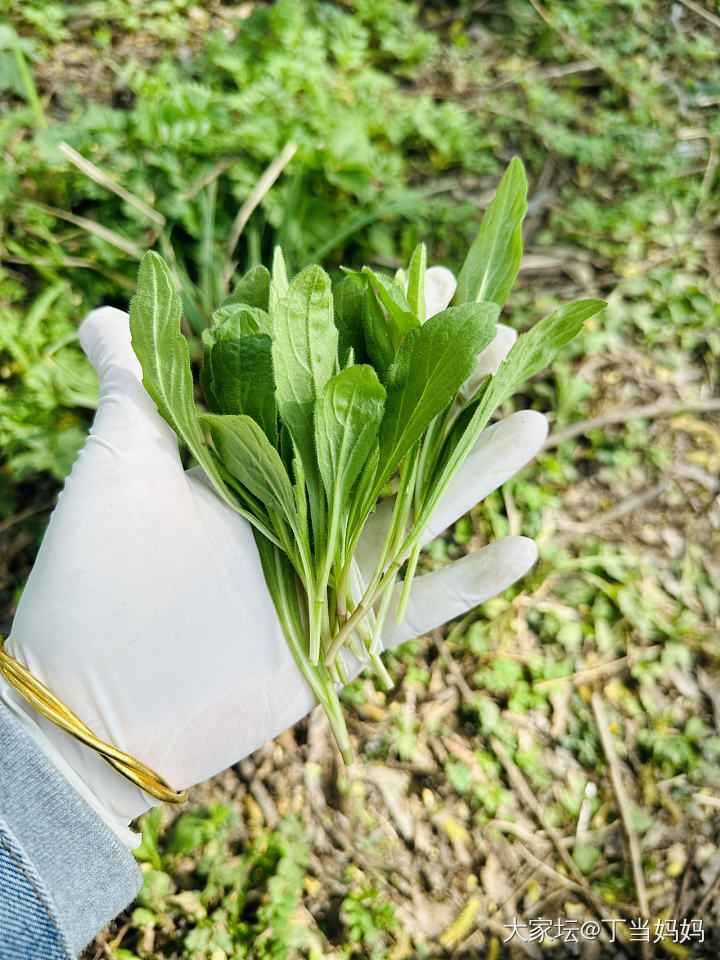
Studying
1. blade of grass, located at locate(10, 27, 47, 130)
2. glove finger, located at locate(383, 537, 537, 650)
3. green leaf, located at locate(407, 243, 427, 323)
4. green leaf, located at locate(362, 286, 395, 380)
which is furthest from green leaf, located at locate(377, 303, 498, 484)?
blade of grass, located at locate(10, 27, 47, 130)

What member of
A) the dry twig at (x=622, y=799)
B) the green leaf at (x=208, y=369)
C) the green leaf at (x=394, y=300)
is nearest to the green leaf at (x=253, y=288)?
the green leaf at (x=208, y=369)

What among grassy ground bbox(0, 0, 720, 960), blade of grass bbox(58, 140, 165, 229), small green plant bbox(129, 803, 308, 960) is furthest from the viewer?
blade of grass bbox(58, 140, 165, 229)

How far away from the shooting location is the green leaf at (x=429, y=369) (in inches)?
48.2

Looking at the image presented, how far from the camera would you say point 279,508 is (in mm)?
1434

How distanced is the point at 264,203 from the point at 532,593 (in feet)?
4.96

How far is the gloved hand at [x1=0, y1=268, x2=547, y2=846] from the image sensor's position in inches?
53.8

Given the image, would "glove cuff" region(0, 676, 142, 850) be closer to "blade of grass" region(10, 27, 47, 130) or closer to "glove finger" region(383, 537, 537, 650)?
"glove finger" region(383, 537, 537, 650)

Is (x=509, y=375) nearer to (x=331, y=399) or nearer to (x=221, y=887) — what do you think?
(x=331, y=399)

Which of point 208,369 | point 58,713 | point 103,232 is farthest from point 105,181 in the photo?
point 58,713

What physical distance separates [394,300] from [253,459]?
41cm

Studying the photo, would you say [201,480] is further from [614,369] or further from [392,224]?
[614,369]

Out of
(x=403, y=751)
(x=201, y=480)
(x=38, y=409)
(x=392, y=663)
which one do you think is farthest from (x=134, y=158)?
(x=403, y=751)

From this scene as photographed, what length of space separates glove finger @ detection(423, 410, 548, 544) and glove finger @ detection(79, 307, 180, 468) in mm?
692

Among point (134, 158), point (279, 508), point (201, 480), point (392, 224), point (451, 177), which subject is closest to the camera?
point (279, 508)
